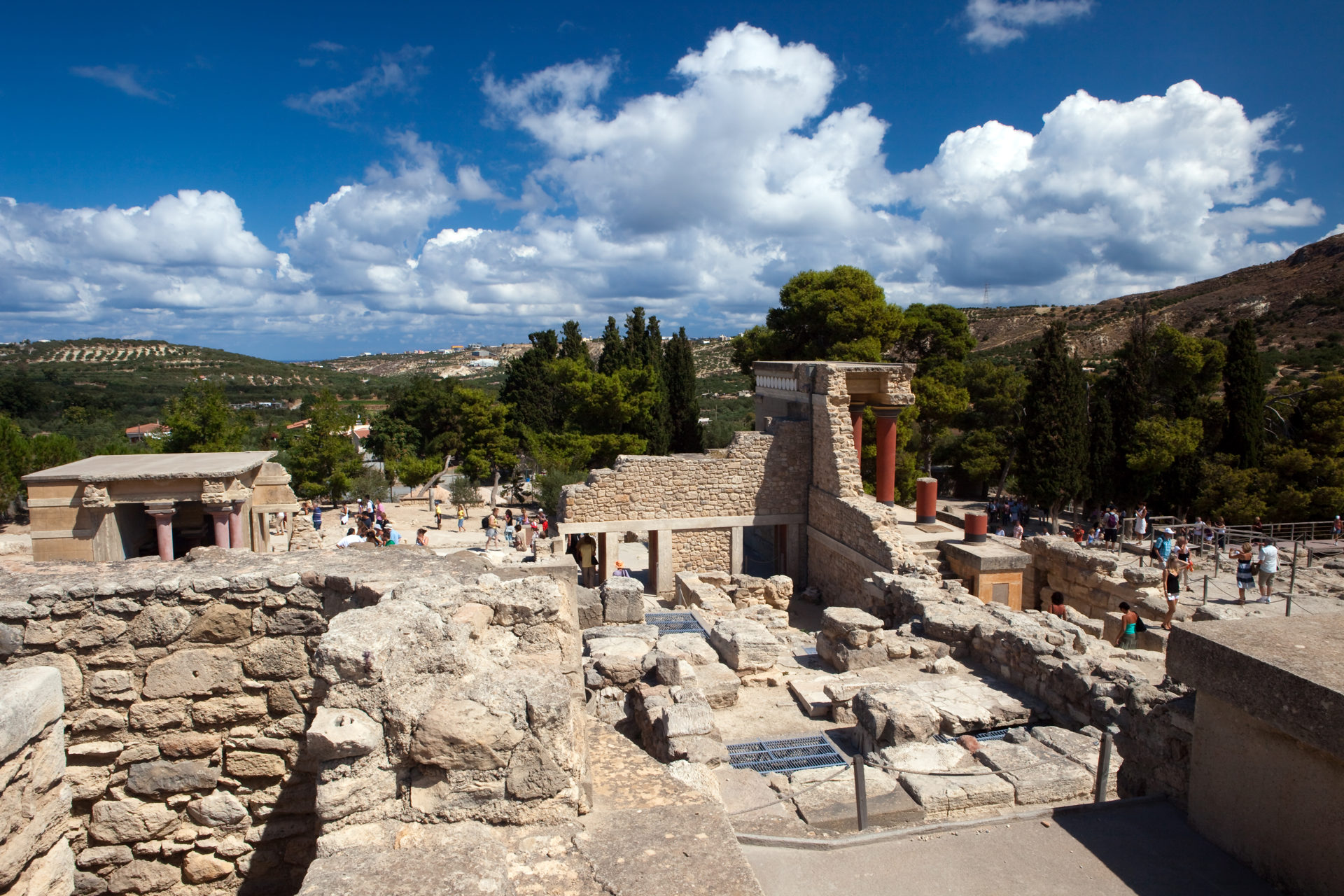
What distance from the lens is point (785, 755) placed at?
6918 millimetres

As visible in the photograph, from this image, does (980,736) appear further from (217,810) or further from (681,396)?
(681,396)

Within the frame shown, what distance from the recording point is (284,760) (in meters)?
4.46

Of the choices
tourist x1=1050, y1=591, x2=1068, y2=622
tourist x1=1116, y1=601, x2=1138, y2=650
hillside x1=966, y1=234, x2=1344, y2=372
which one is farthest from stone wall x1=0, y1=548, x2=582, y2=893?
hillside x1=966, y1=234, x2=1344, y2=372

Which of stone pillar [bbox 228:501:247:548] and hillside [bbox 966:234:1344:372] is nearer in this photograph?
stone pillar [bbox 228:501:247:548]

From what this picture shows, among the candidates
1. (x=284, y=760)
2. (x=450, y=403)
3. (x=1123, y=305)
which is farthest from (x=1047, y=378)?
(x=1123, y=305)

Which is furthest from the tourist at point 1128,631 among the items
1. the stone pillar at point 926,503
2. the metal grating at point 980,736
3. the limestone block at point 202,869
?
the limestone block at point 202,869

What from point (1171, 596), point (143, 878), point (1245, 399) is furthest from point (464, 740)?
point (1245, 399)

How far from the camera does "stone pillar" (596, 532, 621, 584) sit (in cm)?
1688

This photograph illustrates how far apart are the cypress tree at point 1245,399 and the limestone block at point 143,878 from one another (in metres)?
27.0

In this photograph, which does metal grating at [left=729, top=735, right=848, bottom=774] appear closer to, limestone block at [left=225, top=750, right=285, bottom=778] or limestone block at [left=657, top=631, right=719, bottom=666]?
limestone block at [left=657, top=631, right=719, bottom=666]

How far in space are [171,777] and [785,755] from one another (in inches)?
189

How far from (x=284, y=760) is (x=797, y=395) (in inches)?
585

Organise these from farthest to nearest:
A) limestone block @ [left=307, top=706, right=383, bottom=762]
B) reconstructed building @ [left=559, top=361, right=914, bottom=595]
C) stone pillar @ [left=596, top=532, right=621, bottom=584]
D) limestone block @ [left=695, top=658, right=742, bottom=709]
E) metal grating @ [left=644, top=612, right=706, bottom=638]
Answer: stone pillar @ [left=596, top=532, right=621, bottom=584], reconstructed building @ [left=559, top=361, right=914, bottom=595], metal grating @ [left=644, top=612, right=706, bottom=638], limestone block @ [left=695, top=658, right=742, bottom=709], limestone block @ [left=307, top=706, right=383, bottom=762]

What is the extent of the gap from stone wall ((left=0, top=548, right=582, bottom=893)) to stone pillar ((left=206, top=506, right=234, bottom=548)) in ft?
34.8
